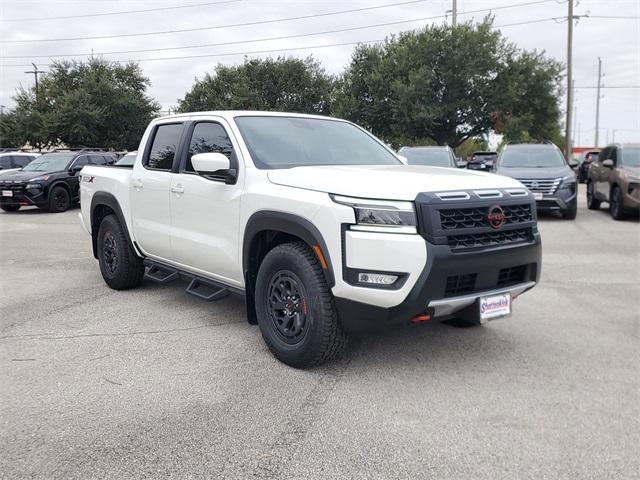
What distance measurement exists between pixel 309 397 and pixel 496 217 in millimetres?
1717

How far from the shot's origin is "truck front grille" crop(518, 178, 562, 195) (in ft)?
41.1

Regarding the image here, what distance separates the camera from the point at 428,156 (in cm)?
1365

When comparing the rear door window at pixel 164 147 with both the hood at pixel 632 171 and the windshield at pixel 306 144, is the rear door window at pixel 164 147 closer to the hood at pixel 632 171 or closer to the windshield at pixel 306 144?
the windshield at pixel 306 144

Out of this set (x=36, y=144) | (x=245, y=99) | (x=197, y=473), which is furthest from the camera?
(x=245, y=99)

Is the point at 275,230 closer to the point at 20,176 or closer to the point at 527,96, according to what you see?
the point at 20,176

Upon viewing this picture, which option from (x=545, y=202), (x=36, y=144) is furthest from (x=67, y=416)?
(x=36, y=144)

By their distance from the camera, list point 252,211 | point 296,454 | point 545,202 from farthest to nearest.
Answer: point 545,202 < point 252,211 < point 296,454

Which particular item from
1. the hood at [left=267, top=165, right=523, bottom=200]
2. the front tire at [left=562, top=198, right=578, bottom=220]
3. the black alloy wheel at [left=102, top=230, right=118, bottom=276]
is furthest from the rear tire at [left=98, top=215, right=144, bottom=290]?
the front tire at [left=562, top=198, right=578, bottom=220]

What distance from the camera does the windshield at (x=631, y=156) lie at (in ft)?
42.1

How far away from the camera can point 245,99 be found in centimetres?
4169

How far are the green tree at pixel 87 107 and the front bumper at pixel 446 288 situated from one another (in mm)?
35932

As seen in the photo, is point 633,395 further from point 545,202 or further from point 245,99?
point 245,99

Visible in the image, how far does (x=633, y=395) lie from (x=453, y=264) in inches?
58.0

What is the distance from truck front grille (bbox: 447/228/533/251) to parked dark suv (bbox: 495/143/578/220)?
8571mm
